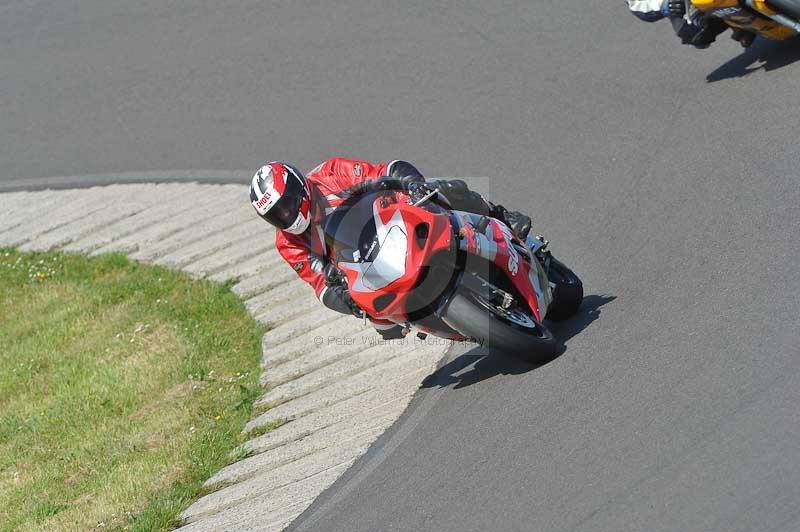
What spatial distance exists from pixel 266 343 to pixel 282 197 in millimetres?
2346

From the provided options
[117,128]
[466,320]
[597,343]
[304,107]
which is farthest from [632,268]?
[117,128]

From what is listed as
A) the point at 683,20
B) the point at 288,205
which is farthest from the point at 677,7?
the point at 288,205

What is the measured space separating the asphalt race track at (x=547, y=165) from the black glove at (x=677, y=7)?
0.63m

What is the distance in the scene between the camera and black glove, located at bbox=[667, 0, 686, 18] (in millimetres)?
9867

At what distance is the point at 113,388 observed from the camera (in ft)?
31.2

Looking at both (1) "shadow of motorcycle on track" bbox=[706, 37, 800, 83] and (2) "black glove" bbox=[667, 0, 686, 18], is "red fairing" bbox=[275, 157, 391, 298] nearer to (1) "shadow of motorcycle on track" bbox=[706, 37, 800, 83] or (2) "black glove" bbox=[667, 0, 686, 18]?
(2) "black glove" bbox=[667, 0, 686, 18]

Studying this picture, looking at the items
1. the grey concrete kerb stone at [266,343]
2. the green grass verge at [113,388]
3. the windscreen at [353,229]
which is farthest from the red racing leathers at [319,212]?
the green grass verge at [113,388]

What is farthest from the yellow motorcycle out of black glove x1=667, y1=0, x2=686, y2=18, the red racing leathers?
the red racing leathers

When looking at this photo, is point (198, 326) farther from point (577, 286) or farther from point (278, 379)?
point (577, 286)

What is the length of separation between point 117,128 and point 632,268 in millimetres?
7492

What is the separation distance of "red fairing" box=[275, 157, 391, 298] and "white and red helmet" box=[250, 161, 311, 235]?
150 millimetres

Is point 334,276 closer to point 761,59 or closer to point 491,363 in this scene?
point 491,363

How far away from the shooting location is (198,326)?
33.1ft

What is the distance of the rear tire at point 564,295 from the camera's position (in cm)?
766
